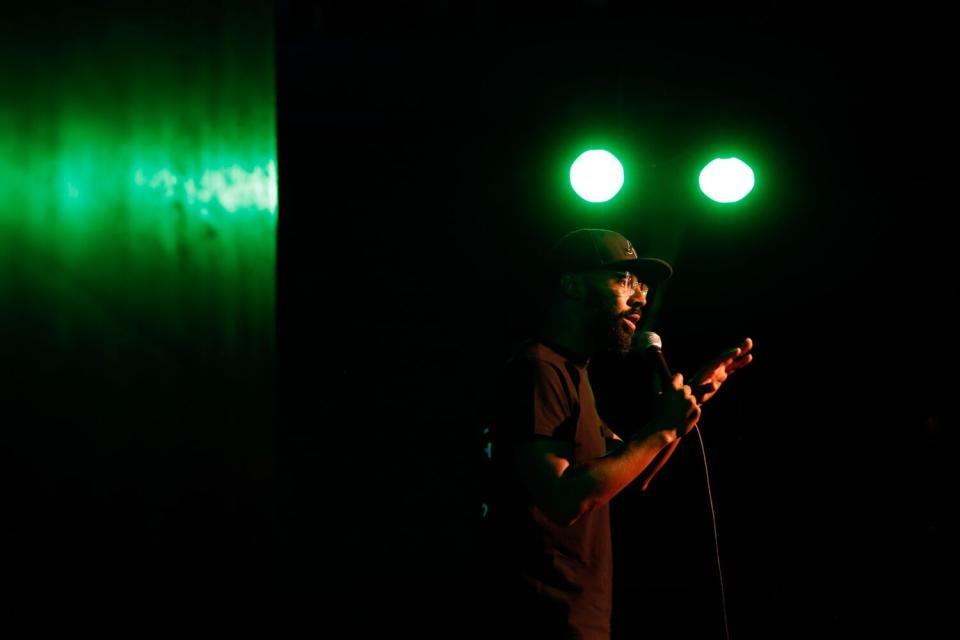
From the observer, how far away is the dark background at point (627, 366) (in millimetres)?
3920

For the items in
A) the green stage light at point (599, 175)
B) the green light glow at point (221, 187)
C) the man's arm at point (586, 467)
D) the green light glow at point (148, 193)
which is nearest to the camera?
the green light glow at point (148, 193)

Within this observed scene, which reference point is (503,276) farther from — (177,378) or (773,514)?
(177,378)

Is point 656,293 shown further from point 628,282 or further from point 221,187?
point 221,187

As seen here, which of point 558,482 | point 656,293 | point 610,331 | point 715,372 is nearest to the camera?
point 558,482

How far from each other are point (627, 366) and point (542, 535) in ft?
7.04

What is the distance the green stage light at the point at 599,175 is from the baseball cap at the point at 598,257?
1.12 meters

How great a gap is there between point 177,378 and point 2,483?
26 centimetres

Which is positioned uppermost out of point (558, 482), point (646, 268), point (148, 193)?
point (148, 193)

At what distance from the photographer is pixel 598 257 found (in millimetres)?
2455

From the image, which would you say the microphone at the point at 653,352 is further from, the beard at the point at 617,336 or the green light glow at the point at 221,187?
the green light glow at the point at 221,187

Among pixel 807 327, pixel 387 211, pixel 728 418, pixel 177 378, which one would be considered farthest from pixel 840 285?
pixel 177 378

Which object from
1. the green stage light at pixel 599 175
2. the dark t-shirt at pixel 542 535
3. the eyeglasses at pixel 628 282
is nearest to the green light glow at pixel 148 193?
the dark t-shirt at pixel 542 535

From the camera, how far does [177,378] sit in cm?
108

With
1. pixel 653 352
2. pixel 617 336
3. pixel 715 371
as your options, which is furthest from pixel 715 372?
pixel 617 336
